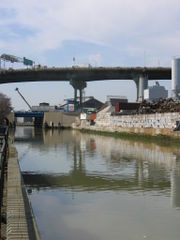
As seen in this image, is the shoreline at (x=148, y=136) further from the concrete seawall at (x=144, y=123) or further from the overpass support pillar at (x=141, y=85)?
the overpass support pillar at (x=141, y=85)

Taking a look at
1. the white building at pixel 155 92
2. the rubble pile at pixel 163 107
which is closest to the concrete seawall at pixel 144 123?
the rubble pile at pixel 163 107

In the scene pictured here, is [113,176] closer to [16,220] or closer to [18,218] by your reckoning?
[18,218]

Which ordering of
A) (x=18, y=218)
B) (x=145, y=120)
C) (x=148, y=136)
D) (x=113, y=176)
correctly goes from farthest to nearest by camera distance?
(x=145, y=120) → (x=148, y=136) → (x=113, y=176) → (x=18, y=218)

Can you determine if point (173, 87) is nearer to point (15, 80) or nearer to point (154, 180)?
point (15, 80)

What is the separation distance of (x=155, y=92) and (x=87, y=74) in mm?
17825

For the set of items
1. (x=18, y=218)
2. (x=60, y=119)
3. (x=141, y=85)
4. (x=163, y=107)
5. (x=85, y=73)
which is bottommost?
(x=60, y=119)

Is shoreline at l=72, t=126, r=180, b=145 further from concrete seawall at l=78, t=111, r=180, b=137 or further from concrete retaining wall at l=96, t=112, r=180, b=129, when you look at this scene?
concrete retaining wall at l=96, t=112, r=180, b=129

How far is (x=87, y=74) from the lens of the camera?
104 m

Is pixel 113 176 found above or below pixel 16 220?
below

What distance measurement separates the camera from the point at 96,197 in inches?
516

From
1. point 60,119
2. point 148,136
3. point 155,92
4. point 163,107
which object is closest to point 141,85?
point 155,92

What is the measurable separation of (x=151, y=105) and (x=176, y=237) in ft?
175

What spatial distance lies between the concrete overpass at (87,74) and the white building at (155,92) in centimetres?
223

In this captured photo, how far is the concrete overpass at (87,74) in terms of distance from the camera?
100500 mm
